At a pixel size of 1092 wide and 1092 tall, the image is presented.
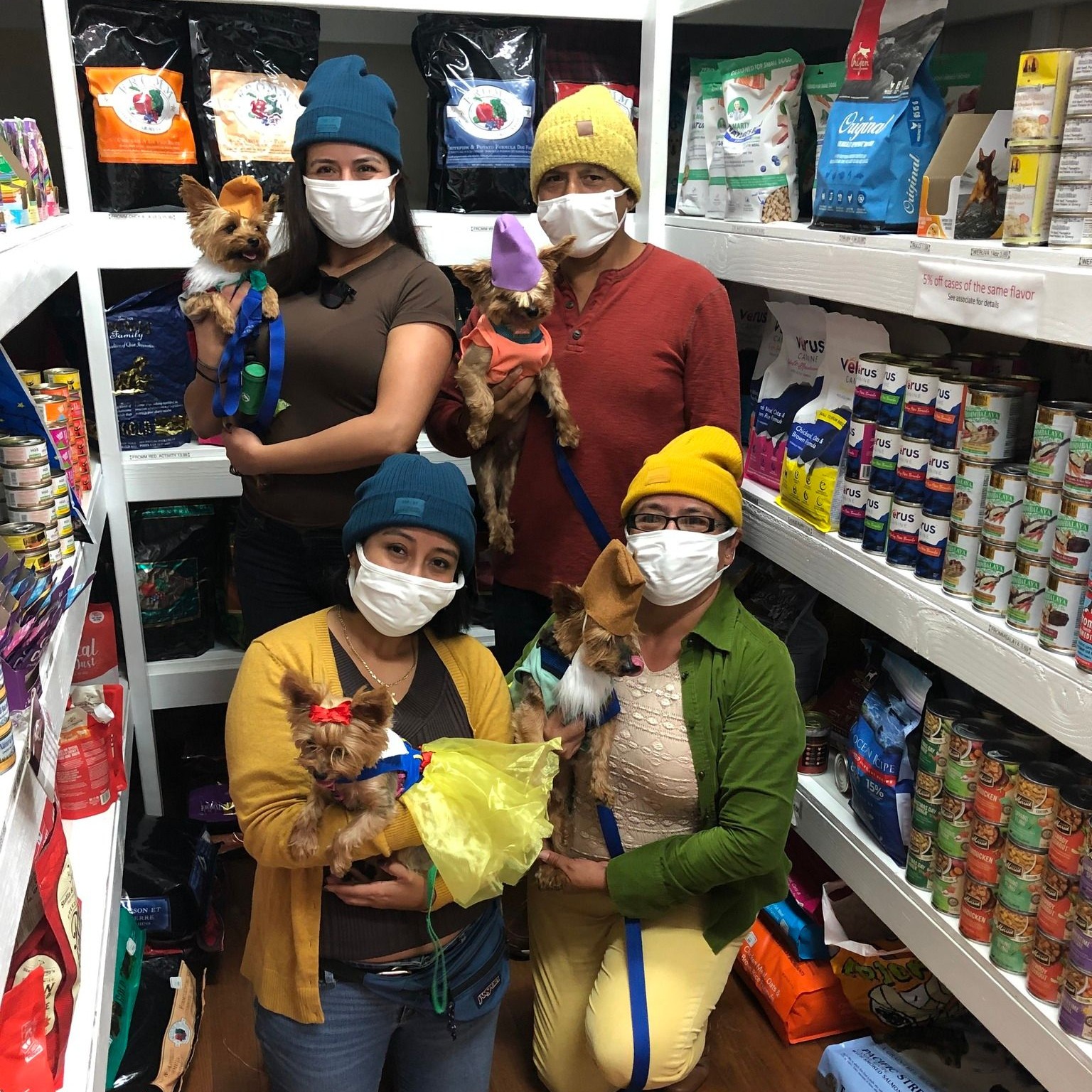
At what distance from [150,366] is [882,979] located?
216 cm

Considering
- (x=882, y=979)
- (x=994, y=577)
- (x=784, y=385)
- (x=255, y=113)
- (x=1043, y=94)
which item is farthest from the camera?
(x=255, y=113)

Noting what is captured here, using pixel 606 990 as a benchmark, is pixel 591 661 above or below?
above

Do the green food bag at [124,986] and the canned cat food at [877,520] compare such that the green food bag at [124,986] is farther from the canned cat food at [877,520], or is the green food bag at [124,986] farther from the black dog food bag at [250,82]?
the black dog food bag at [250,82]

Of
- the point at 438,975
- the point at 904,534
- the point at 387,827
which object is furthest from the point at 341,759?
the point at 904,534

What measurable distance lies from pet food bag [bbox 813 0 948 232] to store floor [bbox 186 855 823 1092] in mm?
1653

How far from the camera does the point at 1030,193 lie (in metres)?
1.37

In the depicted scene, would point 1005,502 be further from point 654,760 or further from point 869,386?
point 654,760

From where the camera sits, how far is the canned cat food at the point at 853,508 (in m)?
1.87

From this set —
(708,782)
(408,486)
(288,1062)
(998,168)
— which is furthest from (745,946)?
(998,168)

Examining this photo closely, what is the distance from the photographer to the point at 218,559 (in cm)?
271

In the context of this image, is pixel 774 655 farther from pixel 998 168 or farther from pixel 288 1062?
pixel 288 1062

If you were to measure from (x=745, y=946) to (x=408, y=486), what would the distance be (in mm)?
1496

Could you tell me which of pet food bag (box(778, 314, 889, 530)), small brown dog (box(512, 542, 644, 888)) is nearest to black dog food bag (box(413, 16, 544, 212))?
pet food bag (box(778, 314, 889, 530))

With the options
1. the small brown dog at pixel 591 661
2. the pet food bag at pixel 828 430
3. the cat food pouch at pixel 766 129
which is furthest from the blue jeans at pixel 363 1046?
the cat food pouch at pixel 766 129
